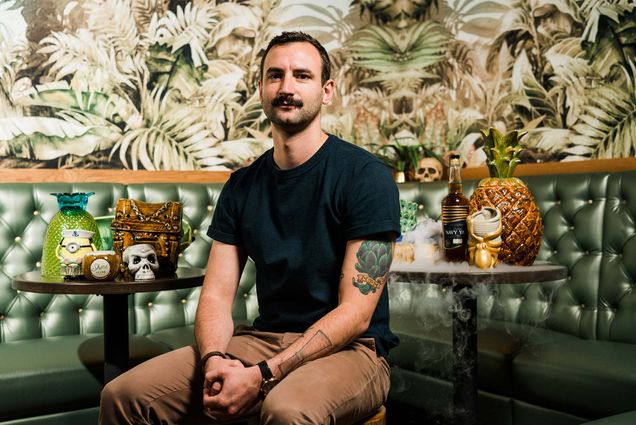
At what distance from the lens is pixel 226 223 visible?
6.40 feet

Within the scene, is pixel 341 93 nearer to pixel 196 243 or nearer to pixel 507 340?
pixel 196 243

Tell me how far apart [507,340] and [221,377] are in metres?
1.50

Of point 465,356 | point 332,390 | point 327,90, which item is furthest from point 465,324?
point 327,90

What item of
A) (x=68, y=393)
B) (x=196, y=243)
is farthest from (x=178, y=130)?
(x=68, y=393)

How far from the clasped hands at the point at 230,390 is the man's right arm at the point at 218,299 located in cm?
17

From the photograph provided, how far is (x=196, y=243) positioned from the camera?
3.21 meters

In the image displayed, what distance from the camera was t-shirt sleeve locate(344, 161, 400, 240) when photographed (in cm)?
169

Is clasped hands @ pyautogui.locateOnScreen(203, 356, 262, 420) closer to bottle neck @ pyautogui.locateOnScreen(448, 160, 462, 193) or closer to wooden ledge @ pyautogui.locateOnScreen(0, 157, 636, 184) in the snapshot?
bottle neck @ pyautogui.locateOnScreen(448, 160, 462, 193)

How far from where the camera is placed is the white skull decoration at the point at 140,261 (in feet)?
6.82

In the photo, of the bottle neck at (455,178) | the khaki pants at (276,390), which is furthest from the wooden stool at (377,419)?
the bottle neck at (455,178)

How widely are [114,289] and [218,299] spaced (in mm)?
325

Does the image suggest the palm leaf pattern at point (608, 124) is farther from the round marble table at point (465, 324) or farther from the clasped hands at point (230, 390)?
the clasped hands at point (230, 390)

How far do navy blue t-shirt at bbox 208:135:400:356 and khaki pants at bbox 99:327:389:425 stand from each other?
0.29 feet

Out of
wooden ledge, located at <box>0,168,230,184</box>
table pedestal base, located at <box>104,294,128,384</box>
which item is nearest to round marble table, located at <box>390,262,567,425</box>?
table pedestal base, located at <box>104,294,128,384</box>
